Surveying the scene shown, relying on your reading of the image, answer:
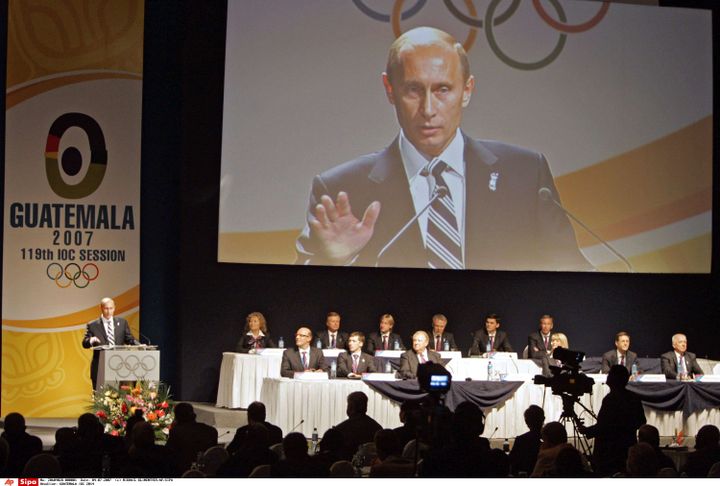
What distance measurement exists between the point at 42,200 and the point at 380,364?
4.16 m

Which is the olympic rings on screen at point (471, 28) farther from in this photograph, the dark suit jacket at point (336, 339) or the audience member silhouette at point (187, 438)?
the audience member silhouette at point (187, 438)

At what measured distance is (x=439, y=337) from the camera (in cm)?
1156

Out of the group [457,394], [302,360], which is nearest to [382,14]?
[302,360]

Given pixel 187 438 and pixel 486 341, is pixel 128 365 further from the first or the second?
pixel 486 341

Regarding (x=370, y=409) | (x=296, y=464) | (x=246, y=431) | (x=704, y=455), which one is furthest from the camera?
(x=370, y=409)

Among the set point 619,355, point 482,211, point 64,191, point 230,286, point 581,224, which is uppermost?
point 64,191

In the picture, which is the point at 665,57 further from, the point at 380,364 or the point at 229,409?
the point at 229,409

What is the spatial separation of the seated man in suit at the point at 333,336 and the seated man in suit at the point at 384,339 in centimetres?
30

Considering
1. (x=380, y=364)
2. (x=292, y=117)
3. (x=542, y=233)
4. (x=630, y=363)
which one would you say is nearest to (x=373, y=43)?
(x=292, y=117)

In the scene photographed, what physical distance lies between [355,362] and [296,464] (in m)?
5.38

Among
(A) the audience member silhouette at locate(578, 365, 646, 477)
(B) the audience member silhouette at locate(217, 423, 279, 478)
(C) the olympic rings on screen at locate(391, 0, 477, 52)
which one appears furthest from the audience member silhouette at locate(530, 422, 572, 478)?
(C) the olympic rings on screen at locate(391, 0, 477, 52)

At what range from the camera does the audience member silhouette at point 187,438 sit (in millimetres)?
6062

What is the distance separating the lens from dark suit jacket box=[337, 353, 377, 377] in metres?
9.91

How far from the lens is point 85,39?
458 inches
